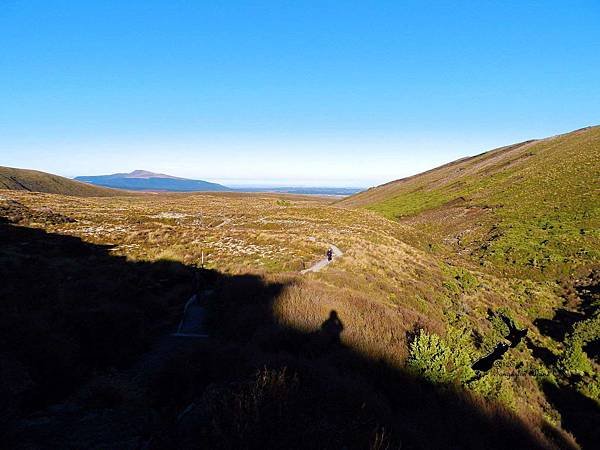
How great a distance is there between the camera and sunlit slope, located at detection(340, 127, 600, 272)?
31672mm

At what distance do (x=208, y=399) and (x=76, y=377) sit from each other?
11.3 ft

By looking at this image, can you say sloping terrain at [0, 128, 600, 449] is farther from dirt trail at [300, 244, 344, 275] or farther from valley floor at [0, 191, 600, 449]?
dirt trail at [300, 244, 344, 275]

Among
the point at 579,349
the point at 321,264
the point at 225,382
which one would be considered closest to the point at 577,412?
the point at 579,349

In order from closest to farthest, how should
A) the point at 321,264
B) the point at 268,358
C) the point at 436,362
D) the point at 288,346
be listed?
the point at 268,358 → the point at 288,346 → the point at 436,362 → the point at 321,264

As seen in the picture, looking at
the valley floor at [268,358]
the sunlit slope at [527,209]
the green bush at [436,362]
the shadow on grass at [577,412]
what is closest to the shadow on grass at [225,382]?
the valley floor at [268,358]

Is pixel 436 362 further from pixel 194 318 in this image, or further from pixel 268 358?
pixel 194 318

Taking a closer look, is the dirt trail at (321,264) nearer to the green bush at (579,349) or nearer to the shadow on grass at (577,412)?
the shadow on grass at (577,412)

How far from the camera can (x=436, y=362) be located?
8742 millimetres

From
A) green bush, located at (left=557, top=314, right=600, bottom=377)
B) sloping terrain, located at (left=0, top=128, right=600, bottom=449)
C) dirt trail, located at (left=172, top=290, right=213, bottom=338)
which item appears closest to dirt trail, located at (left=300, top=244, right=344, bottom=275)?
sloping terrain, located at (left=0, top=128, right=600, bottom=449)

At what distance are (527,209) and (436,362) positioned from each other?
43661 mm

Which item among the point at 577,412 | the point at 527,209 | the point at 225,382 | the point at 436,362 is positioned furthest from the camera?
the point at 527,209

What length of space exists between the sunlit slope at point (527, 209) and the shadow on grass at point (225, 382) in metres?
27.5

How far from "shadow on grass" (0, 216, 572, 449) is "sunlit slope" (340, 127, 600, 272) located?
27.5 meters

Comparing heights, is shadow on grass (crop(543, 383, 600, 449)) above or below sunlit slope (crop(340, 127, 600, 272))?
below
